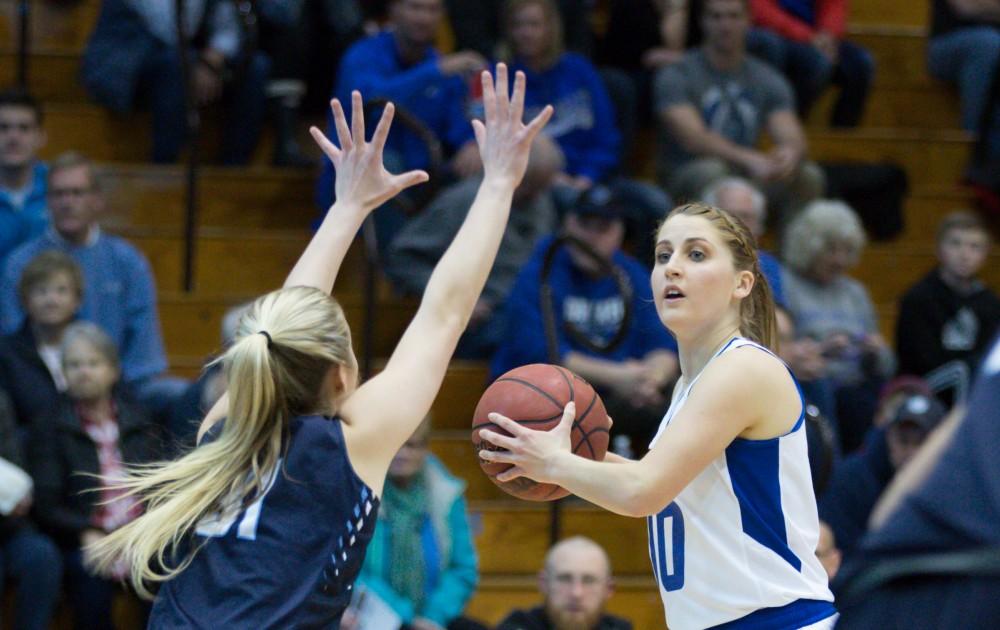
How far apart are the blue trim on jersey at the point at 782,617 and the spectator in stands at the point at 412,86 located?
13.5 ft

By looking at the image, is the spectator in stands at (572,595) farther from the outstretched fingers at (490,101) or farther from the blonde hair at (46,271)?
the outstretched fingers at (490,101)

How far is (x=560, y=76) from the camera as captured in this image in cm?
768

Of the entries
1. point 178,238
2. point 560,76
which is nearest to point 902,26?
point 560,76

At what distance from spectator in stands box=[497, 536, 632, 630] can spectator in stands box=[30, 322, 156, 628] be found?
1489 mm

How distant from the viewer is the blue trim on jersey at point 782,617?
10.4 feet

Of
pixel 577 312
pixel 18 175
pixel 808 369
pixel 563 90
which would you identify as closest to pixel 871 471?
pixel 808 369

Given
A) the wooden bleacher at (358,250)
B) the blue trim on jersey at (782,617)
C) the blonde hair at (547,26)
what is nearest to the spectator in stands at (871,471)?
the wooden bleacher at (358,250)

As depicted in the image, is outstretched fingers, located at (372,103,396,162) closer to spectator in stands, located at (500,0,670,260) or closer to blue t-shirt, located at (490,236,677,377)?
blue t-shirt, located at (490,236,677,377)

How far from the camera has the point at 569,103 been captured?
302 inches

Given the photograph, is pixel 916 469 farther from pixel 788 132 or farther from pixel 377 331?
pixel 788 132

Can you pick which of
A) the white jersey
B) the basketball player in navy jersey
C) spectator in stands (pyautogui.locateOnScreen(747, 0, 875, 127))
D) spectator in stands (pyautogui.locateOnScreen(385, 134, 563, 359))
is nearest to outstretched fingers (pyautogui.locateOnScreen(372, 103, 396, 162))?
the basketball player in navy jersey

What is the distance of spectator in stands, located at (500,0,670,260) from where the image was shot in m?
7.48

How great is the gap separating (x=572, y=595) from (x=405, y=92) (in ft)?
8.89

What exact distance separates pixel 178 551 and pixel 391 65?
4512mm
